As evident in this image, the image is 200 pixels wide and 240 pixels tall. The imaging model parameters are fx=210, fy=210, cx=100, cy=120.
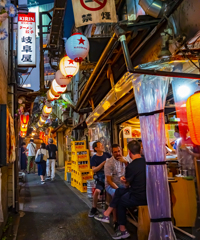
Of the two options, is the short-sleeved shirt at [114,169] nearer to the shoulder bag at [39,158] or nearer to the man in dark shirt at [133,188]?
the man in dark shirt at [133,188]

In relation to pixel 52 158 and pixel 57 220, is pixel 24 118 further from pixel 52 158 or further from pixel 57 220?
pixel 57 220

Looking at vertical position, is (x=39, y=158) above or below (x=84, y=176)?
above

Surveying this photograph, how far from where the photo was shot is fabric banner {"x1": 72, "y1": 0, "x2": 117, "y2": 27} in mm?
5785

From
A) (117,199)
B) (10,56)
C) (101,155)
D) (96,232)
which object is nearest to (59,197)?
(101,155)

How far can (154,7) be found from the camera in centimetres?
501

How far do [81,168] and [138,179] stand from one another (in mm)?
6792

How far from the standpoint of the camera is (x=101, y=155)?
7582mm

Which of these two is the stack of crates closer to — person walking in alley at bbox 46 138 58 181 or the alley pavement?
the alley pavement

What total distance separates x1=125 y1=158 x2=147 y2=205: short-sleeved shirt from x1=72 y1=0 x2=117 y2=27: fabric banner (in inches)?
155

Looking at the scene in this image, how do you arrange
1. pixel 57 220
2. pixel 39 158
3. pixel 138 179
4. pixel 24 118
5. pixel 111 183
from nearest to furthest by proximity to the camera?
pixel 138 179
pixel 111 183
pixel 57 220
pixel 39 158
pixel 24 118

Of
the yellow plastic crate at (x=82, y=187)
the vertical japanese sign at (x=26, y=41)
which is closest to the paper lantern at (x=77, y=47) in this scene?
the vertical japanese sign at (x=26, y=41)

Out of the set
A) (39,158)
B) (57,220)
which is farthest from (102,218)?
(39,158)

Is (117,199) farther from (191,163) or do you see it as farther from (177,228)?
(191,163)

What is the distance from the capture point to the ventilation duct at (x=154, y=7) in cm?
496
